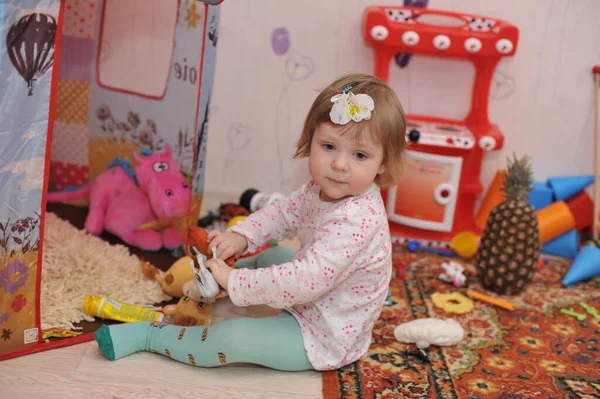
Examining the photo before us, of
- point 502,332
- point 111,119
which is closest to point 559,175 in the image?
point 502,332

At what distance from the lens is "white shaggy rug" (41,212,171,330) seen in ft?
4.74

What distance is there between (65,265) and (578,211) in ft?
5.25

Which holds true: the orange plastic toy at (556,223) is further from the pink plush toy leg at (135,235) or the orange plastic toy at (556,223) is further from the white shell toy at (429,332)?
the pink plush toy leg at (135,235)

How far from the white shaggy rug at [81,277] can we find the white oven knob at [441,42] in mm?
1077

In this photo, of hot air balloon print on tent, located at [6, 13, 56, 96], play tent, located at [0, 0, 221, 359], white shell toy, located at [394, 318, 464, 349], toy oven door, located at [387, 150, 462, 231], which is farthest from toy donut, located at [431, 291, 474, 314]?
hot air balloon print on tent, located at [6, 13, 56, 96]

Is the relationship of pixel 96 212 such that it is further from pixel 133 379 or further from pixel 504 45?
pixel 504 45

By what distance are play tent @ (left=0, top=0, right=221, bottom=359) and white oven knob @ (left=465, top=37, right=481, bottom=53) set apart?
30.6 inches

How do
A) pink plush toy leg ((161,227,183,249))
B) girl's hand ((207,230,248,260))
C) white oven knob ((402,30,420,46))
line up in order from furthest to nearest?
white oven knob ((402,30,420,46)), pink plush toy leg ((161,227,183,249)), girl's hand ((207,230,248,260))

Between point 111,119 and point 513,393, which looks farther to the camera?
point 111,119

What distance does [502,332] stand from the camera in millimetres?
1576

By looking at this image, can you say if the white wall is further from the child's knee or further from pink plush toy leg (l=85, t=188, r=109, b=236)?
the child's knee

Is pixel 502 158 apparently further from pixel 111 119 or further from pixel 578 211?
pixel 111 119

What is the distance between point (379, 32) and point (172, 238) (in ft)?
2.84

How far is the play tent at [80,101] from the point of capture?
3.82 feet
